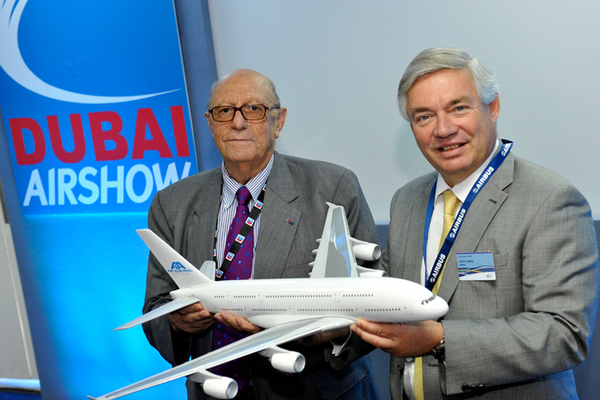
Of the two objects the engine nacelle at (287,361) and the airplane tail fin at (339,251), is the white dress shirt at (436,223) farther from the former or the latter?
the engine nacelle at (287,361)

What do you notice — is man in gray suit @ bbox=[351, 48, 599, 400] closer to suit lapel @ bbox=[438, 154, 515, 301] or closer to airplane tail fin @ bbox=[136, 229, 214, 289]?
suit lapel @ bbox=[438, 154, 515, 301]

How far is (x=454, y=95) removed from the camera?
11.1ft

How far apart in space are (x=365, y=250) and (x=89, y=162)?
531 cm

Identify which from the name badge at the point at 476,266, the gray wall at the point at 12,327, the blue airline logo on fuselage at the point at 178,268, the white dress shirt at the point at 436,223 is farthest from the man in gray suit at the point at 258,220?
the gray wall at the point at 12,327

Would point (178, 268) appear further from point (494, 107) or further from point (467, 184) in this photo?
point (494, 107)

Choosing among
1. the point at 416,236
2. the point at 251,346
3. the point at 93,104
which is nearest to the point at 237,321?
the point at 251,346

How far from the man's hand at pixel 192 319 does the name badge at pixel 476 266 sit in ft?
7.24

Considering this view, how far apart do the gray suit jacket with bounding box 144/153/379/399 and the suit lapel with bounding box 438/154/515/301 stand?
1306mm

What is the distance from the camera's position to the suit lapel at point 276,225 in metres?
4.20

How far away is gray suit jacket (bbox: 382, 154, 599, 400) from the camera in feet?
9.89

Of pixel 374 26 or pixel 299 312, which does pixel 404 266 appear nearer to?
pixel 299 312

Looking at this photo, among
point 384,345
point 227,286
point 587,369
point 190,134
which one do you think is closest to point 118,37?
point 190,134

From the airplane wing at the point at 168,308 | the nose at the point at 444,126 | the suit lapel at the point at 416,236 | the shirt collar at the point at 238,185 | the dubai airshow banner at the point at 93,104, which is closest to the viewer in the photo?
the nose at the point at 444,126

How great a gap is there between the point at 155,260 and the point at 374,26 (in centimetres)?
413
